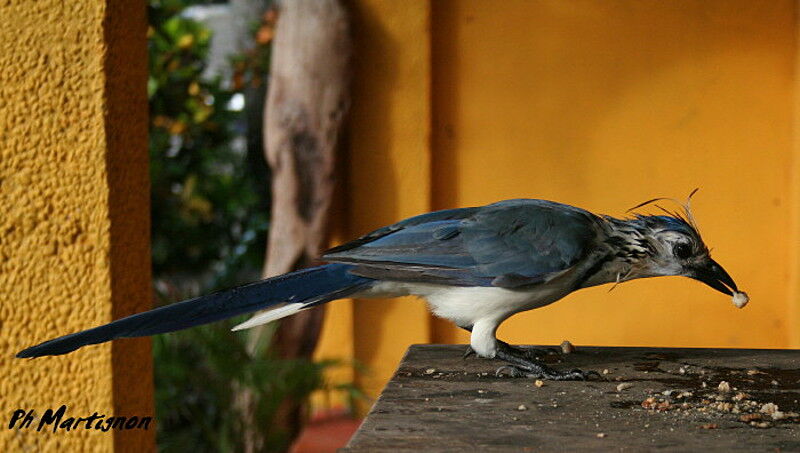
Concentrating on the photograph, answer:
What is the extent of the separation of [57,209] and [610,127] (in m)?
2.44

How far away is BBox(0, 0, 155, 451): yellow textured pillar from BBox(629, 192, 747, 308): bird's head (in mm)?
1262

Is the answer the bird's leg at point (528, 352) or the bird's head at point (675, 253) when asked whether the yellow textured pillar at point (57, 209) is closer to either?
the bird's leg at point (528, 352)

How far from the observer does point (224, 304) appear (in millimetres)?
1817

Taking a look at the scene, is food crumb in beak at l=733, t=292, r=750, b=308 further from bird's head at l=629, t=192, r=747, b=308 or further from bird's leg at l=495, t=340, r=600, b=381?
bird's leg at l=495, t=340, r=600, b=381

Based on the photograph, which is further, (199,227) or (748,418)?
(199,227)

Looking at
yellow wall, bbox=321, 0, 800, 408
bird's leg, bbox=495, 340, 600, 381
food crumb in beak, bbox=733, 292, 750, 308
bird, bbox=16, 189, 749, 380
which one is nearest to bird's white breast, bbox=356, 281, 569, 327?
bird, bbox=16, 189, 749, 380

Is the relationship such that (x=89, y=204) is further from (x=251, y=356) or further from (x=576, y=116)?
(x=576, y=116)

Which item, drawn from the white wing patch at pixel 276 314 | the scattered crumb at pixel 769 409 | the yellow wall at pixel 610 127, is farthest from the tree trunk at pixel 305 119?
the scattered crumb at pixel 769 409

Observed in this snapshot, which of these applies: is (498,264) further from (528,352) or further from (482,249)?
(528,352)

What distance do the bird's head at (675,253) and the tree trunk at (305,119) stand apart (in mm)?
1946

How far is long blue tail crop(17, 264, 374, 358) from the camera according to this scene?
1.66 meters

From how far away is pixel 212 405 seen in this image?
397cm

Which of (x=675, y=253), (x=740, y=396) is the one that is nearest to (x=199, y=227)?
(x=675, y=253)

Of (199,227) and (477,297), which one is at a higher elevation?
(199,227)
